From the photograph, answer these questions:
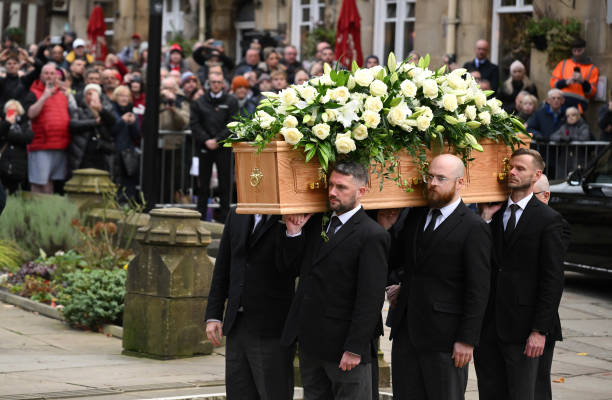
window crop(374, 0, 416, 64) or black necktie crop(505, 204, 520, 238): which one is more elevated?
window crop(374, 0, 416, 64)

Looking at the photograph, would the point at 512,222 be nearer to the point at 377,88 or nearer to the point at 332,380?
the point at 377,88

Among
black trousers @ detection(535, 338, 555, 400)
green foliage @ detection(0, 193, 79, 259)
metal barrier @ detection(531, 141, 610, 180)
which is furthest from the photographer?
metal barrier @ detection(531, 141, 610, 180)

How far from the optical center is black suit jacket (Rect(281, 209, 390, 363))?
652 cm

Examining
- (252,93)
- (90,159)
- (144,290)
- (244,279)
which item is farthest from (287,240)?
(252,93)

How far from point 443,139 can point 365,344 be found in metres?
1.32

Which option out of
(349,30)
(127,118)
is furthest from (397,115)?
(349,30)

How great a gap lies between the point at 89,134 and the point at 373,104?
1087 centimetres

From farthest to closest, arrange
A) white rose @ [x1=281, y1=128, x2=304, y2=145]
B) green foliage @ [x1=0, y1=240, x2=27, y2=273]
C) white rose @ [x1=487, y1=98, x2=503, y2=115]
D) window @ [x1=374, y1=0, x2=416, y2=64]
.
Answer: window @ [x1=374, y1=0, x2=416, y2=64]
green foliage @ [x1=0, y1=240, x2=27, y2=273]
white rose @ [x1=487, y1=98, x2=503, y2=115]
white rose @ [x1=281, y1=128, x2=304, y2=145]

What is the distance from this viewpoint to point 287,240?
678 centimetres

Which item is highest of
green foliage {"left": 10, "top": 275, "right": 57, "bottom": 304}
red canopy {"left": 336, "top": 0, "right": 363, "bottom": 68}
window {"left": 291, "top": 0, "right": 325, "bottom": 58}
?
window {"left": 291, "top": 0, "right": 325, "bottom": 58}

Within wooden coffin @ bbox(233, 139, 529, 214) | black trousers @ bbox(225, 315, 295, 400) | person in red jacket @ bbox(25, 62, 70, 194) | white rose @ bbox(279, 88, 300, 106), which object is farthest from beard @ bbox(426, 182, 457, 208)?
person in red jacket @ bbox(25, 62, 70, 194)

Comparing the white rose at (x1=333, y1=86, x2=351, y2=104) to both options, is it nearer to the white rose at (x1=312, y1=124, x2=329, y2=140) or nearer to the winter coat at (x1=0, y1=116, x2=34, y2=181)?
the white rose at (x1=312, y1=124, x2=329, y2=140)

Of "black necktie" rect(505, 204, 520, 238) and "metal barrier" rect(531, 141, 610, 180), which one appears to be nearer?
"black necktie" rect(505, 204, 520, 238)

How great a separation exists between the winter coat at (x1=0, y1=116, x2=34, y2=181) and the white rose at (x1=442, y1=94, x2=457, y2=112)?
10.1m
